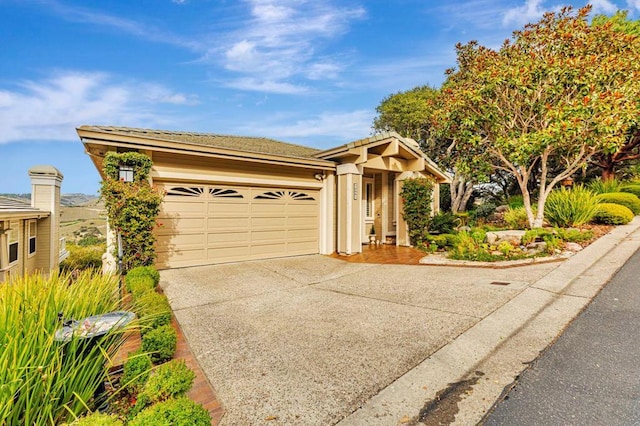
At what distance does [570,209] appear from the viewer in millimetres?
9438

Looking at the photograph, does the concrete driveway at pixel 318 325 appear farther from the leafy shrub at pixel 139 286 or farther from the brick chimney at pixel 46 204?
the brick chimney at pixel 46 204

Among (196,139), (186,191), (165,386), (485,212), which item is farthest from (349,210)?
(485,212)

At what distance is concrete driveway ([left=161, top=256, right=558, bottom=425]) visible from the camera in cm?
243

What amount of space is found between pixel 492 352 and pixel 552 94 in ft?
28.0

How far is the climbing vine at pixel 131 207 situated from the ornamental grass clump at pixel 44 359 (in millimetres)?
3604

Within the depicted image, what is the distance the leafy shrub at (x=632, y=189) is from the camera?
12516 millimetres

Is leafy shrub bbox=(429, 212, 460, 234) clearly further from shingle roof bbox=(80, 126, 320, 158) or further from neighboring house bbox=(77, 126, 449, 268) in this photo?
shingle roof bbox=(80, 126, 320, 158)

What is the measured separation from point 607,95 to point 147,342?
432 inches

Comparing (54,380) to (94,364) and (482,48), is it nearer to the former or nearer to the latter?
(94,364)

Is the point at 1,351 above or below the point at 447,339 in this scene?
above

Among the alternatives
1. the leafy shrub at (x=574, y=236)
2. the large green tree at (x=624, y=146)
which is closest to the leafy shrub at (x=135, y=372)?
the leafy shrub at (x=574, y=236)

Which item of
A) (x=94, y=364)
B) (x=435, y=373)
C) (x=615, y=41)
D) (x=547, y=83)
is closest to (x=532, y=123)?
(x=547, y=83)

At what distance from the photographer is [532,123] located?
9266 mm

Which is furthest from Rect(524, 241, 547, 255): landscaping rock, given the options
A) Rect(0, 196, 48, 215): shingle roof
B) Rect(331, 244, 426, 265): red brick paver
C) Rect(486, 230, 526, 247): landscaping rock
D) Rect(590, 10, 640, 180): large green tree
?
Rect(0, 196, 48, 215): shingle roof
